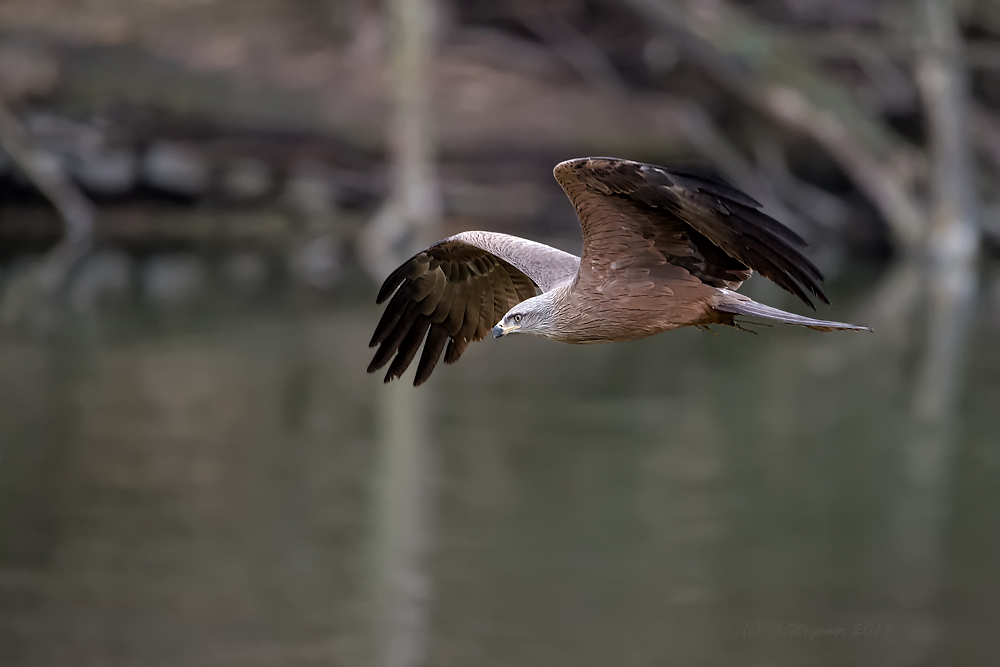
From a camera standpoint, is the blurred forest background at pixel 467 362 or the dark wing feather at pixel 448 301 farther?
the blurred forest background at pixel 467 362

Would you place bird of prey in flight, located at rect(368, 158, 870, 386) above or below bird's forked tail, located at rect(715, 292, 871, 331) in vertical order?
above

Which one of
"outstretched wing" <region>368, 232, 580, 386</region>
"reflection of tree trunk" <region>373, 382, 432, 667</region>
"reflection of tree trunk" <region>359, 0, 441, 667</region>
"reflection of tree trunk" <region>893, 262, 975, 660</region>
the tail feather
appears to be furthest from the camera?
"reflection of tree trunk" <region>893, 262, 975, 660</region>

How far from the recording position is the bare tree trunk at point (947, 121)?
63.2 feet

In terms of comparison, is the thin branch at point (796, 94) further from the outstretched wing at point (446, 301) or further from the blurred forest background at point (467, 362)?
the outstretched wing at point (446, 301)

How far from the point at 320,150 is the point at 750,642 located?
10483 mm

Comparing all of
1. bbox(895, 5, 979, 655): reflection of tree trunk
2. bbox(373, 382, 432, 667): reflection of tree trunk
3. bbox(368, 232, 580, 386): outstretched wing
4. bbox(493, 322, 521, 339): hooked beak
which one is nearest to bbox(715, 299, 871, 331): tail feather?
bbox(493, 322, 521, 339): hooked beak

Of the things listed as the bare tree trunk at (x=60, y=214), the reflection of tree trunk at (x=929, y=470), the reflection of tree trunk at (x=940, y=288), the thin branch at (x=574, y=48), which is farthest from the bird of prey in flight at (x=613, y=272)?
the thin branch at (x=574, y=48)

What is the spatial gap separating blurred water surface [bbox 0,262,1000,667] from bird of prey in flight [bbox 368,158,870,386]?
7163 mm

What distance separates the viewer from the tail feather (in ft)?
12.6

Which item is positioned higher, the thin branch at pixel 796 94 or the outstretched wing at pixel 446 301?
the thin branch at pixel 796 94

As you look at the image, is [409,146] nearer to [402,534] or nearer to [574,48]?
[574,48]

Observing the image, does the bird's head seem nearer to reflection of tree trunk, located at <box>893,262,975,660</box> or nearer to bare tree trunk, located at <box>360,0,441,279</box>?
reflection of tree trunk, located at <box>893,262,975,660</box>

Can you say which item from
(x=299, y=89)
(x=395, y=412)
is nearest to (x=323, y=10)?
(x=299, y=89)

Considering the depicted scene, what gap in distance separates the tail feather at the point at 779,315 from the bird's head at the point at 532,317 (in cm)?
59
